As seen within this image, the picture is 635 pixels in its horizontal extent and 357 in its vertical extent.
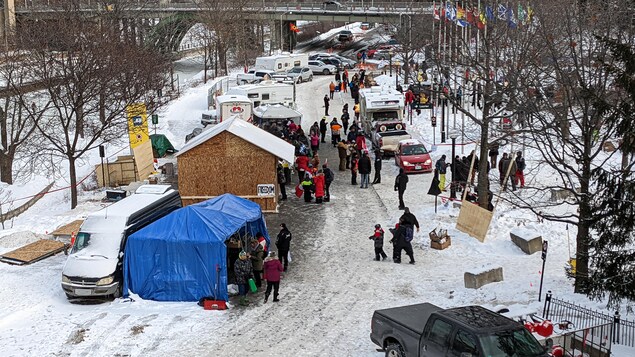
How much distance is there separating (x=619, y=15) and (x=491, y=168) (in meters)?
11.2

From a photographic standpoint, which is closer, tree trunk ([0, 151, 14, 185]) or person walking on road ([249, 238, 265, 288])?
person walking on road ([249, 238, 265, 288])

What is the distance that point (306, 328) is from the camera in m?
16.3

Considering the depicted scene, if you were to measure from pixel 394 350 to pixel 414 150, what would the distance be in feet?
63.9

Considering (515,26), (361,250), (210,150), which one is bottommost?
(361,250)

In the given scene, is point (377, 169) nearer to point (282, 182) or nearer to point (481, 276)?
point (282, 182)

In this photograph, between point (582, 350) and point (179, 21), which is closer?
point (582, 350)

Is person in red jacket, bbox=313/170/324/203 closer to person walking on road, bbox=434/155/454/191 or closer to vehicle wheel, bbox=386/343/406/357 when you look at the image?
person walking on road, bbox=434/155/454/191

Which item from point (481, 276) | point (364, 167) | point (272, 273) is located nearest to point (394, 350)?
point (272, 273)

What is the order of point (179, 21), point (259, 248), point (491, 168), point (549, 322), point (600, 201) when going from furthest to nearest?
point (179, 21)
point (491, 168)
point (259, 248)
point (600, 201)
point (549, 322)

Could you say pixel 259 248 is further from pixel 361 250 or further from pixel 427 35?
pixel 427 35

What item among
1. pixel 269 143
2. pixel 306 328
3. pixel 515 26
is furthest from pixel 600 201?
pixel 515 26

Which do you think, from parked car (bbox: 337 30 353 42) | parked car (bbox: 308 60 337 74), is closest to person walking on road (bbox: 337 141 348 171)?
parked car (bbox: 308 60 337 74)

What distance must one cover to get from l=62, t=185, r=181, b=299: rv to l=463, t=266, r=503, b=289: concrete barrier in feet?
25.6

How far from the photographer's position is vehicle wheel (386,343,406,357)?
13.6 meters
